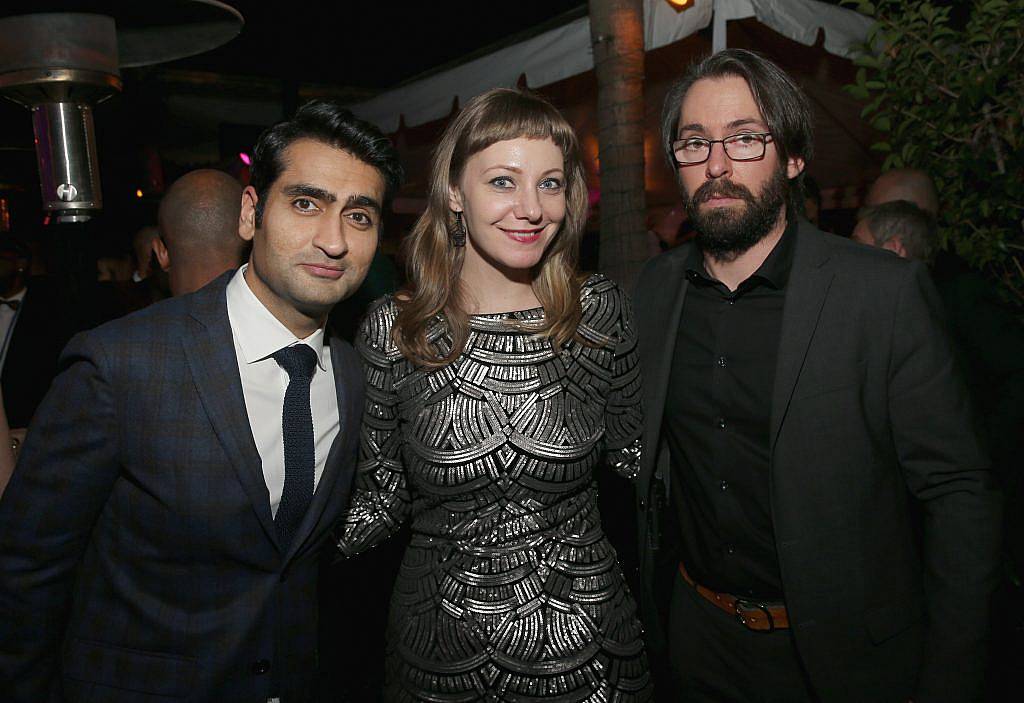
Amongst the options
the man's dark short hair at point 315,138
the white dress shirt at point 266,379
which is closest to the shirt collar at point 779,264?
the man's dark short hair at point 315,138

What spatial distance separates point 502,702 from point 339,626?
940 millimetres

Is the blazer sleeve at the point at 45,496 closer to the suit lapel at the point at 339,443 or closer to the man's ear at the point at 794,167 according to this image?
the suit lapel at the point at 339,443

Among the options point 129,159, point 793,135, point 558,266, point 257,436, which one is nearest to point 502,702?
point 257,436

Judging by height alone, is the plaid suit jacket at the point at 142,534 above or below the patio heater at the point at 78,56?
below

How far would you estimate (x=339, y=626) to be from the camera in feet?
8.53

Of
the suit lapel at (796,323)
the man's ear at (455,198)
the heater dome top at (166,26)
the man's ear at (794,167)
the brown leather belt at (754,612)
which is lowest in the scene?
the brown leather belt at (754,612)

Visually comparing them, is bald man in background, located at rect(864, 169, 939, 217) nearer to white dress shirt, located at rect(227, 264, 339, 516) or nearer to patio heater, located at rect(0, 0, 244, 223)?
white dress shirt, located at rect(227, 264, 339, 516)

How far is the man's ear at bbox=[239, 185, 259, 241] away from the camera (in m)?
1.85

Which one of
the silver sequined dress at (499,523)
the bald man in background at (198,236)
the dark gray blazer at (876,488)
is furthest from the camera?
the bald man in background at (198,236)

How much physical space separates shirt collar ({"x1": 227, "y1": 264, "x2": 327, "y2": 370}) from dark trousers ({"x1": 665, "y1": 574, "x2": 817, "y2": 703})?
52.9 inches

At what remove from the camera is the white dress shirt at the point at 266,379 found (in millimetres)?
1718

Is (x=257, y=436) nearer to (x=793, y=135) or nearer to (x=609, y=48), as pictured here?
(x=793, y=135)

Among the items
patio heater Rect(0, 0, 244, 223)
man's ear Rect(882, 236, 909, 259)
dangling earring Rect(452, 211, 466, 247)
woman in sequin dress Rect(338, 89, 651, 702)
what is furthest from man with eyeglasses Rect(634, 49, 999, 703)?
patio heater Rect(0, 0, 244, 223)

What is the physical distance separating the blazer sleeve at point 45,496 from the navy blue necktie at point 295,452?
1.18 ft
